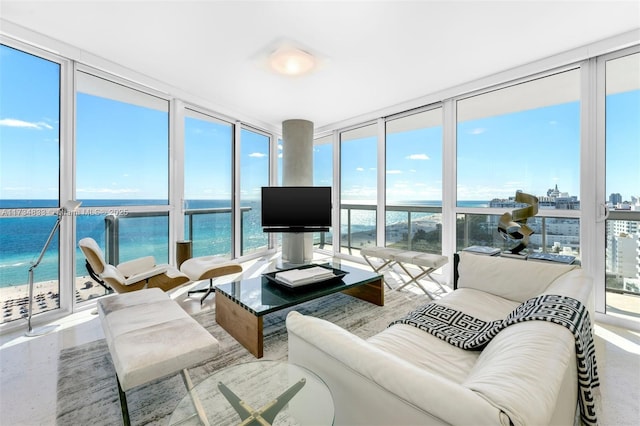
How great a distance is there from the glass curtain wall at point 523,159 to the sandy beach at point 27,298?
468cm

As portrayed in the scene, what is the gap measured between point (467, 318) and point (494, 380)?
113 cm

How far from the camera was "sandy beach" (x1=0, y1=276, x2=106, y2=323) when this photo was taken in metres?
2.50

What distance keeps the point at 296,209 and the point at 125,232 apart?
233 cm

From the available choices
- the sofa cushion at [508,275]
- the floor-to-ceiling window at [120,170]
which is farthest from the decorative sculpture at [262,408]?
the floor-to-ceiling window at [120,170]

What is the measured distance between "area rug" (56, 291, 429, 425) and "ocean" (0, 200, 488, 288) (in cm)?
118

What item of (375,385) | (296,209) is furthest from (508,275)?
(296,209)

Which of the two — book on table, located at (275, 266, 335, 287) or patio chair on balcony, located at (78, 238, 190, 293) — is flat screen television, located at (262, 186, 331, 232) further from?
patio chair on balcony, located at (78, 238, 190, 293)

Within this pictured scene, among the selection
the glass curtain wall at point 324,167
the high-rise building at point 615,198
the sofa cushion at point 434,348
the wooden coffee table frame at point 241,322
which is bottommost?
the wooden coffee table frame at point 241,322

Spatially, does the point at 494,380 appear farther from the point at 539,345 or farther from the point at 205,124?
the point at 205,124

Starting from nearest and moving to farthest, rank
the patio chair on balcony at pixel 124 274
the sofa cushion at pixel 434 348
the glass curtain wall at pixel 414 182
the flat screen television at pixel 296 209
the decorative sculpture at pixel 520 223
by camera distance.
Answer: the sofa cushion at pixel 434 348 < the patio chair on balcony at pixel 124 274 < the decorative sculpture at pixel 520 223 < the glass curtain wall at pixel 414 182 < the flat screen television at pixel 296 209

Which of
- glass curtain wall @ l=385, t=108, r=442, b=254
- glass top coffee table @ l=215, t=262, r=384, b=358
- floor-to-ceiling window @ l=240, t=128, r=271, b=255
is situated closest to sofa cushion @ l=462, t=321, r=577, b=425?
glass top coffee table @ l=215, t=262, r=384, b=358

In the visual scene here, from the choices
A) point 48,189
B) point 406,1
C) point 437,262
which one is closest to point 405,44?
point 406,1

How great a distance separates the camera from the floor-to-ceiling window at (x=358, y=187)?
496cm

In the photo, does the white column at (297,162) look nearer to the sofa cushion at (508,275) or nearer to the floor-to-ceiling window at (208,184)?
the floor-to-ceiling window at (208,184)
